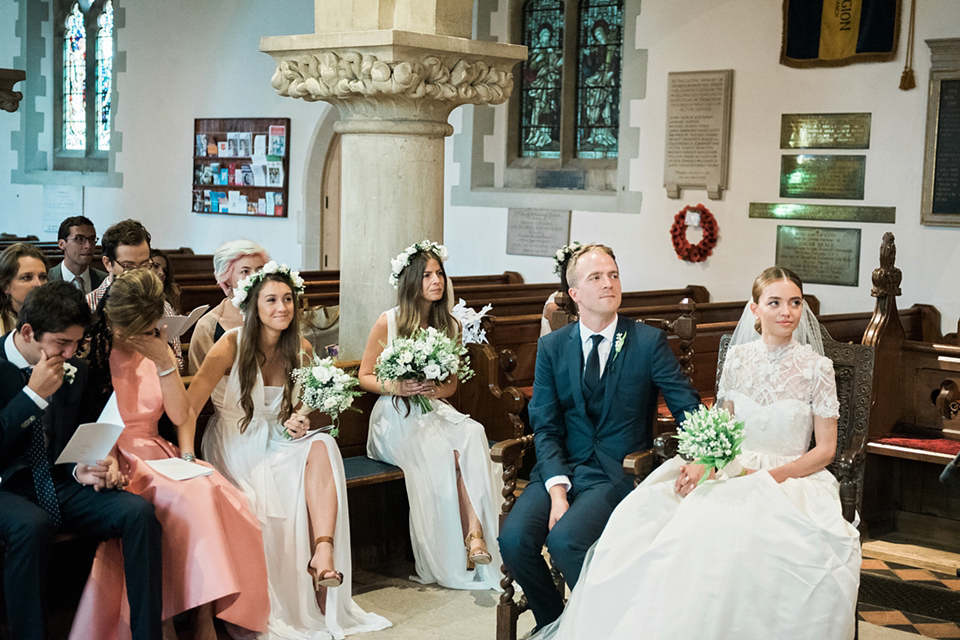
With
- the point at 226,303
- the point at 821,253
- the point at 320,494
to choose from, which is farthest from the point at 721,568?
the point at 821,253

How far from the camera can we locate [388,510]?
4.61 meters

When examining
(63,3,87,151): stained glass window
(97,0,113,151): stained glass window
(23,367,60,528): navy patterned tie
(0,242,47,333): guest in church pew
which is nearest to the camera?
(23,367,60,528): navy patterned tie

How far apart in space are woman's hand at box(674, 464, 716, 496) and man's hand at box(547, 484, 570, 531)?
1.15 ft

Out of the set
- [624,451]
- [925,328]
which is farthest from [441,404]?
→ [925,328]

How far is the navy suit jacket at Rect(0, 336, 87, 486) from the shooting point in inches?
123

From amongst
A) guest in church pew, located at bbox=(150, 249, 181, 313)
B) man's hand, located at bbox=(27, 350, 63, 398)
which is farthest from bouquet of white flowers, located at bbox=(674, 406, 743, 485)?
guest in church pew, located at bbox=(150, 249, 181, 313)

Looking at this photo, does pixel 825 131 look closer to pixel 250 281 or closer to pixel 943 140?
pixel 943 140

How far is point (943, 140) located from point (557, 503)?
16.4 ft

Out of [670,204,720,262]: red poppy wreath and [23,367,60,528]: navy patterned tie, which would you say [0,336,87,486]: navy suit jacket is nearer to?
[23,367,60,528]: navy patterned tie

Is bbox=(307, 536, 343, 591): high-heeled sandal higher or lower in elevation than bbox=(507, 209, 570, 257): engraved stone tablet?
lower

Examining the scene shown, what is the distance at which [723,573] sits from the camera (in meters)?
2.97

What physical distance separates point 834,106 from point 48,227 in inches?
387

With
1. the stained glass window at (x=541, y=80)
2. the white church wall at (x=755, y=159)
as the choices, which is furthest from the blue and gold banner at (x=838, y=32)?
the stained glass window at (x=541, y=80)

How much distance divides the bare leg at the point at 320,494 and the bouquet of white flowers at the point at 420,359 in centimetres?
47
